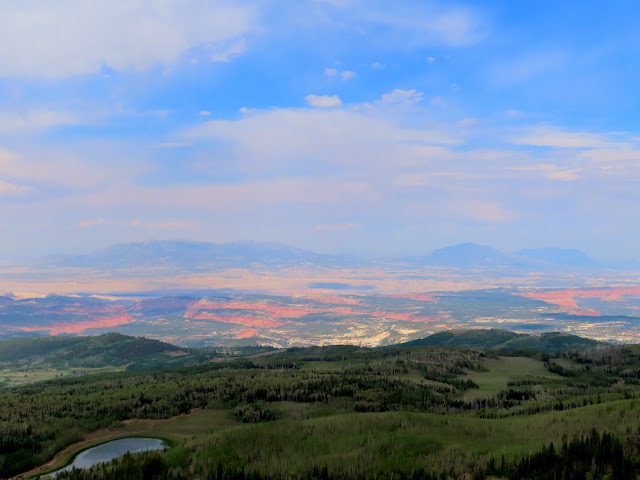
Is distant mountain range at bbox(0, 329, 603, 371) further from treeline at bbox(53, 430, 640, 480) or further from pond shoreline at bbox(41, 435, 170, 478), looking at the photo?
treeline at bbox(53, 430, 640, 480)

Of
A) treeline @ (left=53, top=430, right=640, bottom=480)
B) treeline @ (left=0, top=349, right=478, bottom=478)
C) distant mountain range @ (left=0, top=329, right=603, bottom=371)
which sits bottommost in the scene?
distant mountain range @ (left=0, top=329, right=603, bottom=371)

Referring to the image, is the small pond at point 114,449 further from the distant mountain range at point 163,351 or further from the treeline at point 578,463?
A: the distant mountain range at point 163,351

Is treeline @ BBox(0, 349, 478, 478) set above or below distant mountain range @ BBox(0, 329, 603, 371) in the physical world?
above

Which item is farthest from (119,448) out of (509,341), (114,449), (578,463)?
(509,341)

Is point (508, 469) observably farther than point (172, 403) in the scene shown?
No

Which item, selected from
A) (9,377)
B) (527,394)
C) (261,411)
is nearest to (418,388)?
(527,394)

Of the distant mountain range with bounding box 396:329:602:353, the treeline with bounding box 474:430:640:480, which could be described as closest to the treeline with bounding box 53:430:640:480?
the treeline with bounding box 474:430:640:480

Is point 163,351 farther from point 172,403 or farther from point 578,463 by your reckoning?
point 578,463

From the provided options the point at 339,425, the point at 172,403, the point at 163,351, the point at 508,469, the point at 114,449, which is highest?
A: the point at 508,469

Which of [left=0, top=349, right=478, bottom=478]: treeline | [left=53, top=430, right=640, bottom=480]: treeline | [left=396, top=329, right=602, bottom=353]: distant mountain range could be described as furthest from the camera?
[left=396, top=329, right=602, bottom=353]: distant mountain range
